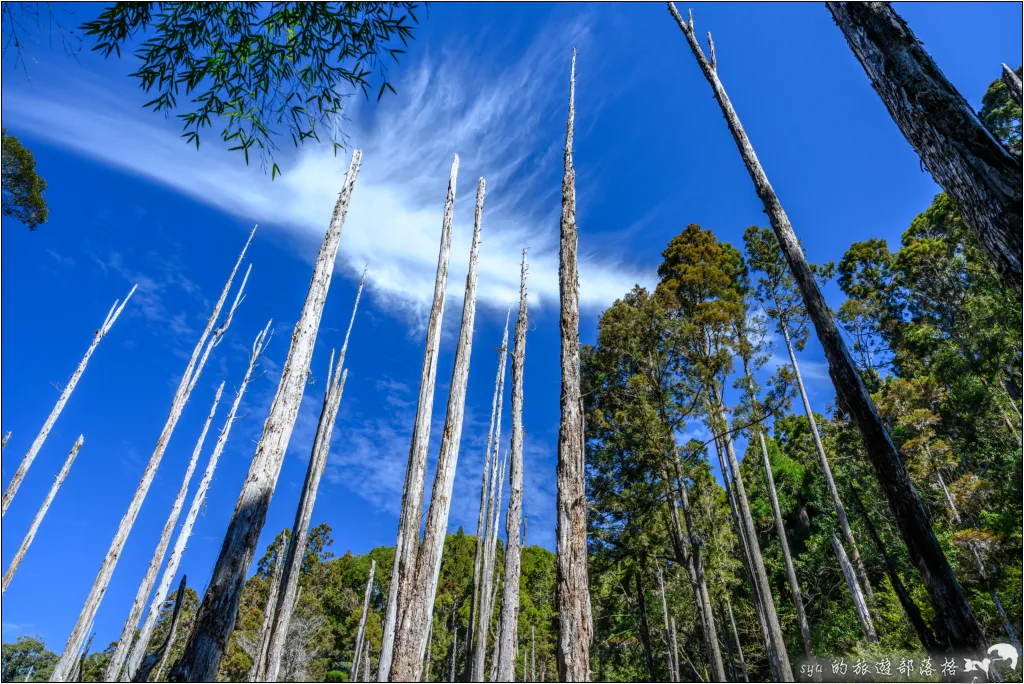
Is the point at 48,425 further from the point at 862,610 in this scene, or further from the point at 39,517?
the point at 862,610

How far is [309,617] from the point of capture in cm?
2459

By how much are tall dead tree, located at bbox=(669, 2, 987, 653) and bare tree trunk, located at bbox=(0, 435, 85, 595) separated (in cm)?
1910

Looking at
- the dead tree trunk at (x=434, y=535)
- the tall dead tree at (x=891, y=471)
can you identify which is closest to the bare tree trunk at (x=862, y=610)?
the tall dead tree at (x=891, y=471)

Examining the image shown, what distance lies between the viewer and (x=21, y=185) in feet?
39.5

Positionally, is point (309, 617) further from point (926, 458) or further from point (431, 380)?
point (926, 458)

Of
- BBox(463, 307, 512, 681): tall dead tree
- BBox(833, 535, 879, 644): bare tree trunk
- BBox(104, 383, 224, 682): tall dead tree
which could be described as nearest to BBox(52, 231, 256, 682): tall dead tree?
BBox(104, 383, 224, 682): tall dead tree

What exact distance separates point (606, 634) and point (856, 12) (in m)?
26.8

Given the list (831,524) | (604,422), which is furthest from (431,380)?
(831,524)

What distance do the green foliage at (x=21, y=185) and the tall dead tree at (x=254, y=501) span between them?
450 inches

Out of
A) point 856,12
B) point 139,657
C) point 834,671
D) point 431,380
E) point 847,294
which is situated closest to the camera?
point 856,12

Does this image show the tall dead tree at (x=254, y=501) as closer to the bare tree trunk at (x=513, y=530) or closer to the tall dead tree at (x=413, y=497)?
the tall dead tree at (x=413, y=497)

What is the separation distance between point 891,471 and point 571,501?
2706 mm

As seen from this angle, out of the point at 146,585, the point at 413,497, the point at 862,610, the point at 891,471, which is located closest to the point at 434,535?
the point at 413,497

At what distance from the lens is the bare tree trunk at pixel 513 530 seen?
10172 mm
